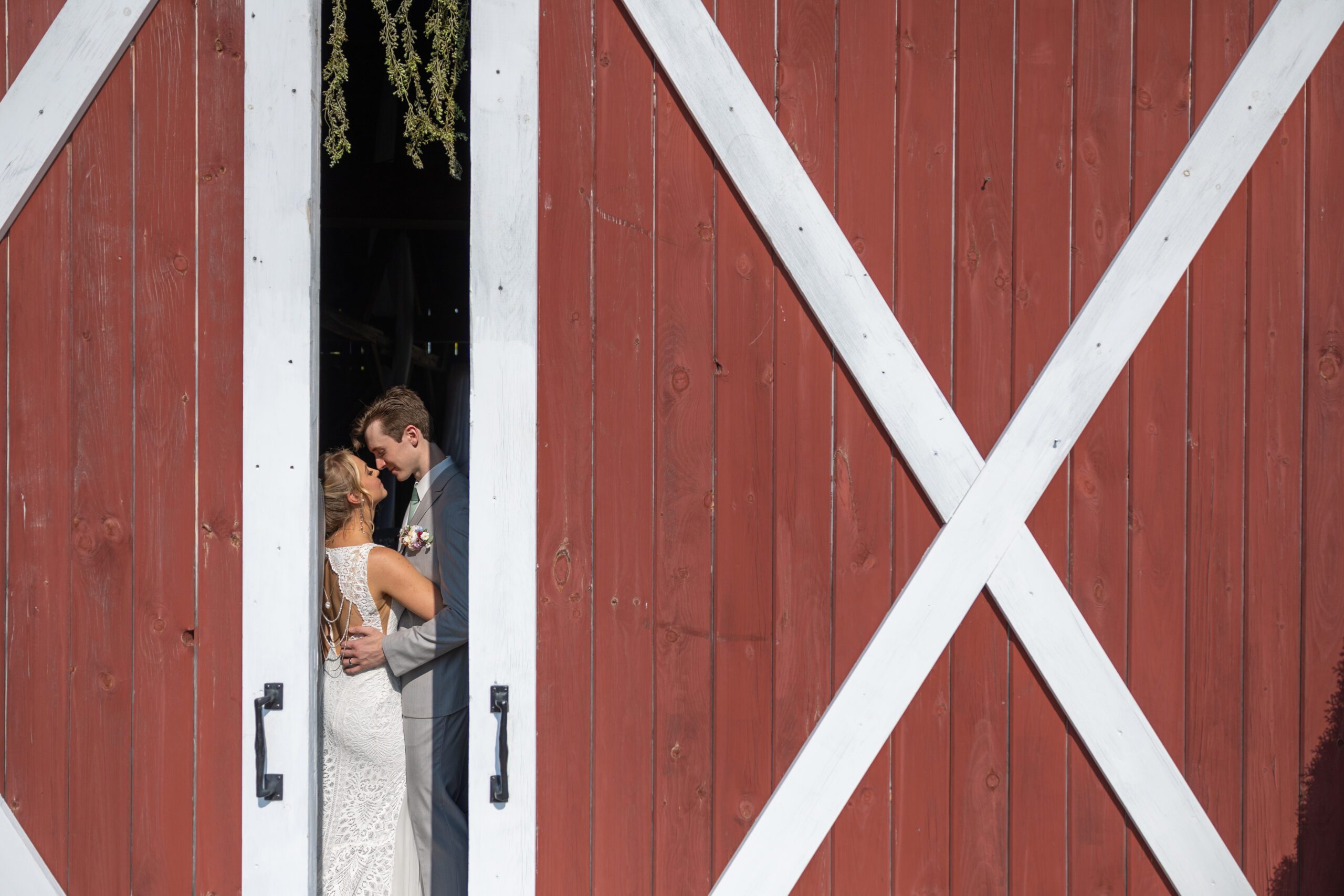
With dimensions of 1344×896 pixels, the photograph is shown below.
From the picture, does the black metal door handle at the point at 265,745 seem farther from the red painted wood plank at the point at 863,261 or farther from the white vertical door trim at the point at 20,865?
the red painted wood plank at the point at 863,261

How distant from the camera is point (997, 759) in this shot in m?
1.94

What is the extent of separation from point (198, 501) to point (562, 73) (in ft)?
4.15

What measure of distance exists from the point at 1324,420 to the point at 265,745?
99.7 inches

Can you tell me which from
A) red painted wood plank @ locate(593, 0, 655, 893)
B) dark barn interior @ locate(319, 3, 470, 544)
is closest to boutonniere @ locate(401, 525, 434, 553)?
dark barn interior @ locate(319, 3, 470, 544)

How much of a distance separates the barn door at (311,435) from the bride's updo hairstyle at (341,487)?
748mm

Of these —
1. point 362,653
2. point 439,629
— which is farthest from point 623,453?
point 362,653

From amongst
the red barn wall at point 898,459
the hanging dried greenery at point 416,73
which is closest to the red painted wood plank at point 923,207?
the red barn wall at point 898,459

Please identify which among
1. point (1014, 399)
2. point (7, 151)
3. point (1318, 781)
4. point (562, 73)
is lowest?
point (1318, 781)

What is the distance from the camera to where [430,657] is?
2.46 metres

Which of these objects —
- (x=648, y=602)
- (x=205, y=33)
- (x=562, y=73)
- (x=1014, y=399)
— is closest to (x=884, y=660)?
(x=648, y=602)

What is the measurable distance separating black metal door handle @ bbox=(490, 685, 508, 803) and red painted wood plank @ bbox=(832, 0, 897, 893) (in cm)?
75

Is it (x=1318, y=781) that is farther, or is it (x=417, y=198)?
(x=417, y=198)

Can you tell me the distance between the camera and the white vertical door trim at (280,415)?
73.3 inches

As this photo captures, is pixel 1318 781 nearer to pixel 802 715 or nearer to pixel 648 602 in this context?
pixel 802 715
